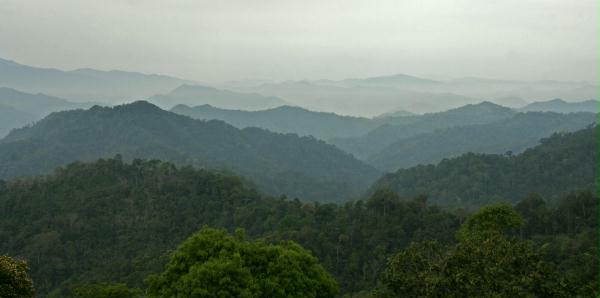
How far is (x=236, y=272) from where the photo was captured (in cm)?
1994

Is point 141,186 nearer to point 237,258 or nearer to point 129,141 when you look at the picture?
point 237,258

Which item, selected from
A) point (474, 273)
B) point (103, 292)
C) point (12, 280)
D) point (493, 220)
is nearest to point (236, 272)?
point (474, 273)

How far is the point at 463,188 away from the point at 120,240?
83.6 metres

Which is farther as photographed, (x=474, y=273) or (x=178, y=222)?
(x=178, y=222)

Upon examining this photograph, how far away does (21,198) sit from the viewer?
85.2 metres

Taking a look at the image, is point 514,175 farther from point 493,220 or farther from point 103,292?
point 103,292

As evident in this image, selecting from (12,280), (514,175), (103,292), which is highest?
(12,280)

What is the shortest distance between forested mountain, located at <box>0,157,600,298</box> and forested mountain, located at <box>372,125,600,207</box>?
163 feet

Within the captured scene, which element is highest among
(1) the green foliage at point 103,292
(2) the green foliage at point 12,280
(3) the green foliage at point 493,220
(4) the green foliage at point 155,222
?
(3) the green foliage at point 493,220

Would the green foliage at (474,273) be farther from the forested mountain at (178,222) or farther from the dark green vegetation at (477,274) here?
the forested mountain at (178,222)

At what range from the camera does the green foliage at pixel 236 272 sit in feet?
63.9

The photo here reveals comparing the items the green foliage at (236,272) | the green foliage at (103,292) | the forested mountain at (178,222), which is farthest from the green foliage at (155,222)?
the green foliage at (236,272)

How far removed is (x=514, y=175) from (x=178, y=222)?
266 ft

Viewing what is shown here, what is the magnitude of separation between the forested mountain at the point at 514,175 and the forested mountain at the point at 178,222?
4977 centimetres
